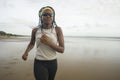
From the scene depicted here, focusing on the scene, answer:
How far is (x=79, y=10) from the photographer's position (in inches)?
455

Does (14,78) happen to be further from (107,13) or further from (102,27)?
(102,27)

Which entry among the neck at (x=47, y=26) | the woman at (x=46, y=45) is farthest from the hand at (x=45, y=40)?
the neck at (x=47, y=26)

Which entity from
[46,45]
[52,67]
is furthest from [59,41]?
[52,67]

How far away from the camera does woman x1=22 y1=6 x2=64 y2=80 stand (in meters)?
1.69

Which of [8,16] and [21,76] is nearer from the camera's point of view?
[21,76]

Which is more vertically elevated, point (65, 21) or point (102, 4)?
point (102, 4)

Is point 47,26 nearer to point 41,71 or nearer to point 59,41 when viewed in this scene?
point 59,41

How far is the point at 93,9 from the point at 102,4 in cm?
104

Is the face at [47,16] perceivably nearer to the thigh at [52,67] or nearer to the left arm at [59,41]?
the left arm at [59,41]

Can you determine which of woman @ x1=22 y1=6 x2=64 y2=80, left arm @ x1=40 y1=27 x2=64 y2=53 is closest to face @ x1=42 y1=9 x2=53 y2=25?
woman @ x1=22 y1=6 x2=64 y2=80

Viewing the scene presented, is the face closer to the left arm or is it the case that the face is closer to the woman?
the woman

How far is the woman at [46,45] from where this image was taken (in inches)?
66.4

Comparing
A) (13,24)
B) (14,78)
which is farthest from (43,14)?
(13,24)

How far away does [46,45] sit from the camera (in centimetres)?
168
